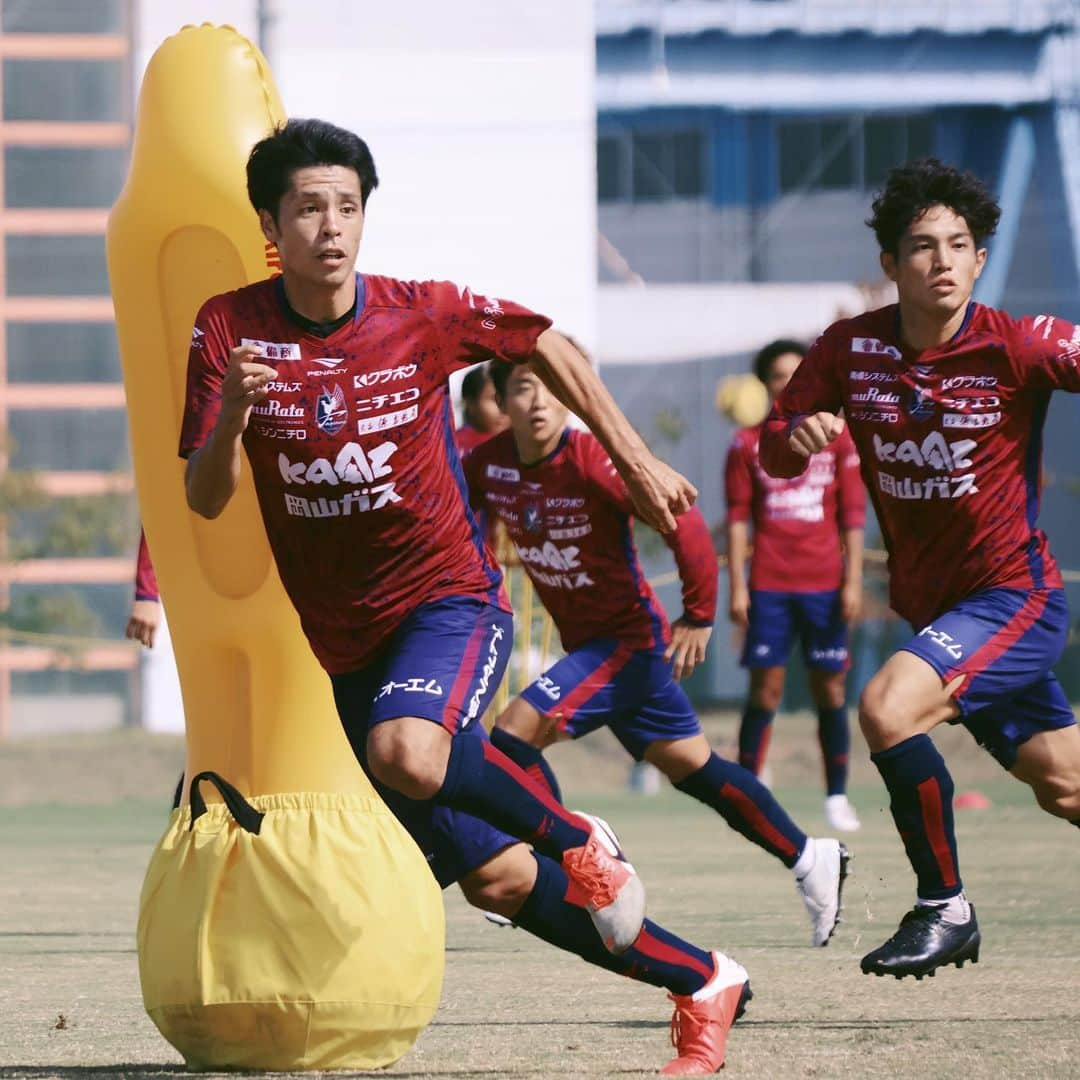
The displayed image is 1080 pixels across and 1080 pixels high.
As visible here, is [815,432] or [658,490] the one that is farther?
[815,432]

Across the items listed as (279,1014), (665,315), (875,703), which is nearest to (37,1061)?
(279,1014)

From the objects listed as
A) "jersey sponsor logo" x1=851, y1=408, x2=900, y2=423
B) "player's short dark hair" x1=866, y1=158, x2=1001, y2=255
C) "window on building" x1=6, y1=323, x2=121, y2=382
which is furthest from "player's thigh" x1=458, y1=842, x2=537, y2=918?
"window on building" x1=6, y1=323, x2=121, y2=382

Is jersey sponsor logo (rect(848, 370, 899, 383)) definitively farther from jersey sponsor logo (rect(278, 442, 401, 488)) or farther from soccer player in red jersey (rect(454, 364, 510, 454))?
soccer player in red jersey (rect(454, 364, 510, 454))

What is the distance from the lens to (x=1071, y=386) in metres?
5.34

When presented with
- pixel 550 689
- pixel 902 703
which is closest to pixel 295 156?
pixel 902 703

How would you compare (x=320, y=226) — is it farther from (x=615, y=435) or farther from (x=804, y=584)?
(x=804, y=584)

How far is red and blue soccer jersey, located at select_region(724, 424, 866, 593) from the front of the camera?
1103cm

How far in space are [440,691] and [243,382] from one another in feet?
2.50

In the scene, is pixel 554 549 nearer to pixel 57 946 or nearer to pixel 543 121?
pixel 57 946

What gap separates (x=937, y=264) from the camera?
17.8 ft

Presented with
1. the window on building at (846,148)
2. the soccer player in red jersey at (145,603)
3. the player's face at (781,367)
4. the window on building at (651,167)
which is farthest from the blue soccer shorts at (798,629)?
the window on building at (651,167)

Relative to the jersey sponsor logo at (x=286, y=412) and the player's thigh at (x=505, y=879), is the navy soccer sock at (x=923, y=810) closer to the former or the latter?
the player's thigh at (x=505, y=879)

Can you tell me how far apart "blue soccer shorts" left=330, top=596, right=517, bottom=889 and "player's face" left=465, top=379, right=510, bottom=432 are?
3.68 metres

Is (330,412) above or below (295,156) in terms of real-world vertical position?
below
